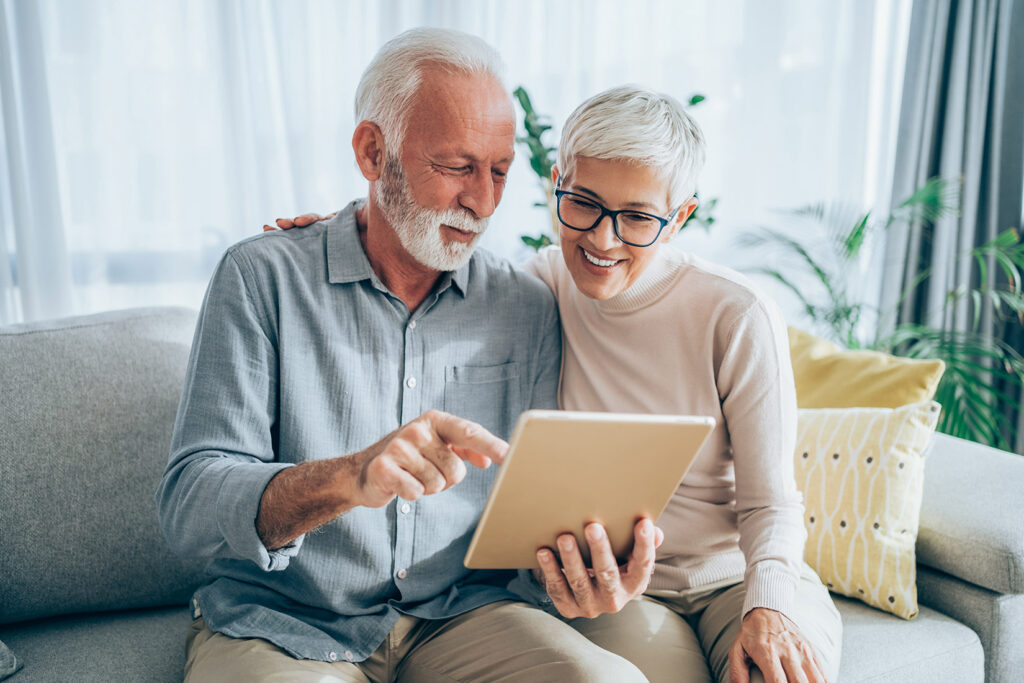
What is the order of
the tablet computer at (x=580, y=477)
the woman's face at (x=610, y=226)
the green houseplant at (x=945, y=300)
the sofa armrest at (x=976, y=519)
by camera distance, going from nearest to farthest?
the tablet computer at (x=580, y=477), the woman's face at (x=610, y=226), the sofa armrest at (x=976, y=519), the green houseplant at (x=945, y=300)

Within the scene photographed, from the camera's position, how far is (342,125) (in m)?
2.53

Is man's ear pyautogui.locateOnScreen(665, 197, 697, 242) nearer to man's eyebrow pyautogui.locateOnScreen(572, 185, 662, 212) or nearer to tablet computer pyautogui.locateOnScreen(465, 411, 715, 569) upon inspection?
man's eyebrow pyautogui.locateOnScreen(572, 185, 662, 212)

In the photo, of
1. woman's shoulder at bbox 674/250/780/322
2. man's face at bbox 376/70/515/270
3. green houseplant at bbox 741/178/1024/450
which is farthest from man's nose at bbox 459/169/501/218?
green houseplant at bbox 741/178/1024/450

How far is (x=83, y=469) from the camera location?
1467 millimetres

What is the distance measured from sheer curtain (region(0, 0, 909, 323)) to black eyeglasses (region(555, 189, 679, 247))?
4.68ft

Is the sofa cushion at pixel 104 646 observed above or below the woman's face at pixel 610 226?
below

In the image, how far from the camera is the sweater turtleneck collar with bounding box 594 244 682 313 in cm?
143

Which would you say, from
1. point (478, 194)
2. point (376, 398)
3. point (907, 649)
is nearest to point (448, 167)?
point (478, 194)

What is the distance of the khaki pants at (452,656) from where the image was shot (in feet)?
3.69

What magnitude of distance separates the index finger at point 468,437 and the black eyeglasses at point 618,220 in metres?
0.51

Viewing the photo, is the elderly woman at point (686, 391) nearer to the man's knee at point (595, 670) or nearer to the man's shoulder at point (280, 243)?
the man's knee at point (595, 670)

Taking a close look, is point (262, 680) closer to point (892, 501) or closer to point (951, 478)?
point (892, 501)

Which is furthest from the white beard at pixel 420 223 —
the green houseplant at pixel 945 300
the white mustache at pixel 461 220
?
the green houseplant at pixel 945 300

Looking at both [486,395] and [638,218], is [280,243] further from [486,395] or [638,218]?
[638,218]
